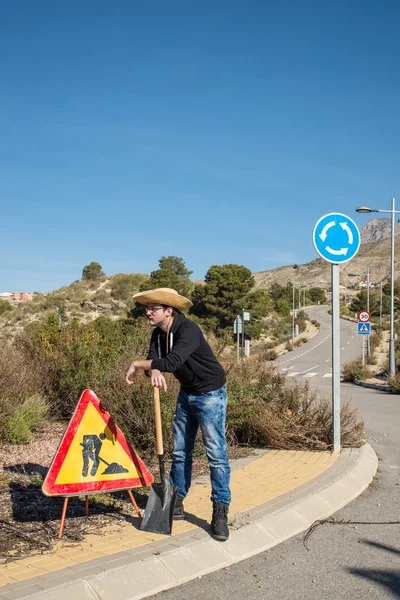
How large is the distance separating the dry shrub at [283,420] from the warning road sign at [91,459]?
132 inches

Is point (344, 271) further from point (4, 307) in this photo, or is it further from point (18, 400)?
point (18, 400)

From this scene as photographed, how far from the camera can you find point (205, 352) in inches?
207

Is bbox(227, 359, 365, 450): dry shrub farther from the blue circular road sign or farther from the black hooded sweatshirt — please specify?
the black hooded sweatshirt

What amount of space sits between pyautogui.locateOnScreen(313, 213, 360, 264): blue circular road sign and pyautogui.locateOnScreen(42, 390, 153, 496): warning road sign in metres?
4.04

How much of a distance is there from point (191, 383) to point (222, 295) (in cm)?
5573

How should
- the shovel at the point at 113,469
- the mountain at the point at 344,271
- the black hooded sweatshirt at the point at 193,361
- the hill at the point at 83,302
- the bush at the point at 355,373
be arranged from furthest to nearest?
the mountain at the point at 344,271 → the hill at the point at 83,302 → the bush at the point at 355,373 → the shovel at the point at 113,469 → the black hooded sweatshirt at the point at 193,361

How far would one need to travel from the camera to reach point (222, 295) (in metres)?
60.9

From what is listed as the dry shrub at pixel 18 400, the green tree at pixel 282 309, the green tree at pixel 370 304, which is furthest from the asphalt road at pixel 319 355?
the dry shrub at pixel 18 400

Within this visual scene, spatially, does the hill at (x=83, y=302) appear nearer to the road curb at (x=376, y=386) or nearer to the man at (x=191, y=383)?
the road curb at (x=376, y=386)

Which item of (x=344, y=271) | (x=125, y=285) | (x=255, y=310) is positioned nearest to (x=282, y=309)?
(x=125, y=285)

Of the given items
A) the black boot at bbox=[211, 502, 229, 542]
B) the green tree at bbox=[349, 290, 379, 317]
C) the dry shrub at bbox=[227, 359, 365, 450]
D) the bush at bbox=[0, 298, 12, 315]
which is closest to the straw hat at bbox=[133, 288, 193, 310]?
the black boot at bbox=[211, 502, 229, 542]

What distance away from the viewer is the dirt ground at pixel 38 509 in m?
4.77

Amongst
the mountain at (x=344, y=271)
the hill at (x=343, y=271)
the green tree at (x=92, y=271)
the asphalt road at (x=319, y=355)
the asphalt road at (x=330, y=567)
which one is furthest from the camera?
the hill at (x=343, y=271)

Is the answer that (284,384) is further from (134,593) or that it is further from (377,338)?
(377,338)
